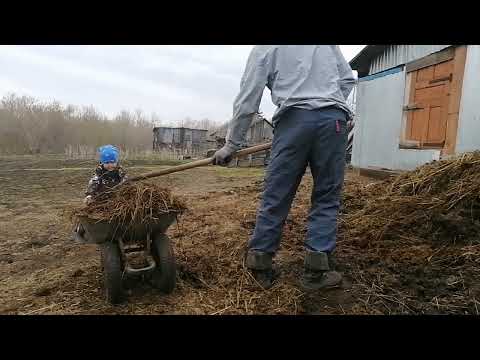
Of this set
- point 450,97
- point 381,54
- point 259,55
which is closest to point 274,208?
point 259,55

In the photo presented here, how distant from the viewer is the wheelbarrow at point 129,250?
2330 mm

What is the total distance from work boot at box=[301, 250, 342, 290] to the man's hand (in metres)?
0.92

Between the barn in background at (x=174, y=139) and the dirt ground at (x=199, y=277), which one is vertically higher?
the barn in background at (x=174, y=139)

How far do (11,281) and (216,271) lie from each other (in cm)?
183

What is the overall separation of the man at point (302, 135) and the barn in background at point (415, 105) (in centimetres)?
402

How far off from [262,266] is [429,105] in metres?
5.51

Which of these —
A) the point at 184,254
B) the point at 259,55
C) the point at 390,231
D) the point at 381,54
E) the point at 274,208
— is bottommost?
the point at 184,254

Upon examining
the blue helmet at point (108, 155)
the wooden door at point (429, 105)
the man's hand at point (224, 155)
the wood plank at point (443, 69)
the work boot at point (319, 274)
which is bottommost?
the work boot at point (319, 274)

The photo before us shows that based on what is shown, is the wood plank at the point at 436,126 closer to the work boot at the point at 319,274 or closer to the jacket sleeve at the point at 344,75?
the jacket sleeve at the point at 344,75

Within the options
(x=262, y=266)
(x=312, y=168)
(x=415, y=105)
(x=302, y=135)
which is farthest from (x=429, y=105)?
(x=262, y=266)

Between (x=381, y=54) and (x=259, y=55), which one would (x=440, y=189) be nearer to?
(x=259, y=55)

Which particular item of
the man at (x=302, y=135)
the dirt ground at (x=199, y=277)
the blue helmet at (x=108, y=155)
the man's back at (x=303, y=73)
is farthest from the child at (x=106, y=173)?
the man's back at (x=303, y=73)

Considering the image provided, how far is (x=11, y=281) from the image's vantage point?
118 inches

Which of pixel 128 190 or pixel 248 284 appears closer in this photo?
pixel 248 284
